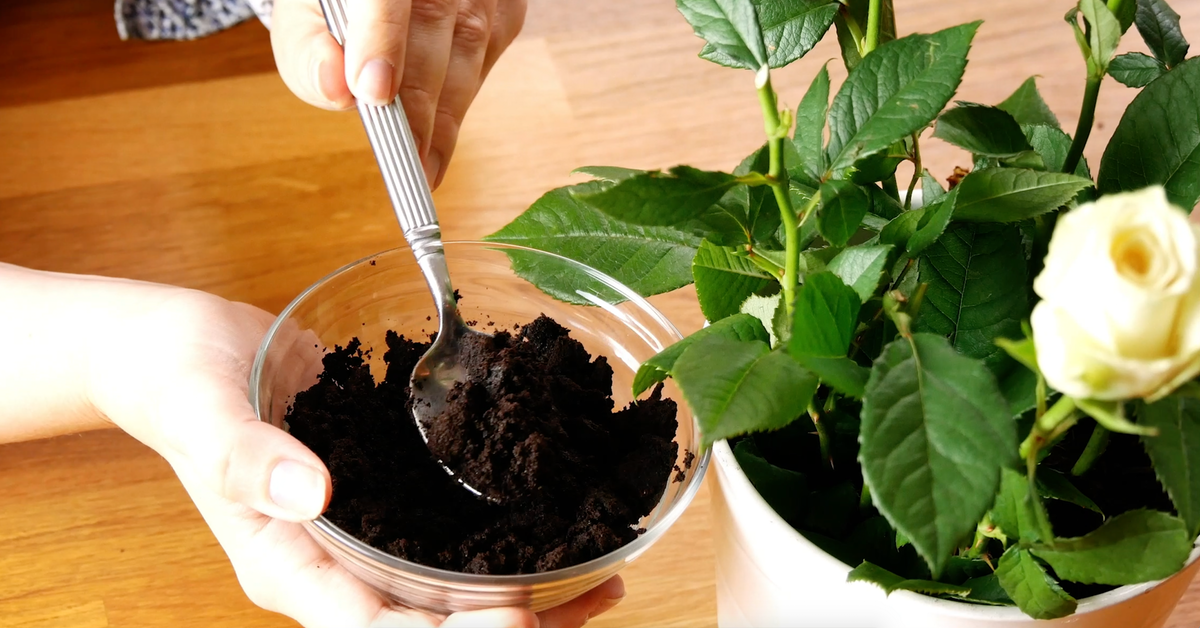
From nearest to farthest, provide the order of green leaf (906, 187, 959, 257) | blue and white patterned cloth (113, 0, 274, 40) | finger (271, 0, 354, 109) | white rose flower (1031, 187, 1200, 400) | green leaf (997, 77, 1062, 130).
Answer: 1. white rose flower (1031, 187, 1200, 400)
2. green leaf (906, 187, 959, 257)
3. green leaf (997, 77, 1062, 130)
4. finger (271, 0, 354, 109)
5. blue and white patterned cloth (113, 0, 274, 40)

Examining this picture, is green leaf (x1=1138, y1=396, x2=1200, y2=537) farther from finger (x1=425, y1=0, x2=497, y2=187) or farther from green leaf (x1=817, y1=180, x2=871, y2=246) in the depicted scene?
finger (x1=425, y1=0, x2=497, y2=187)

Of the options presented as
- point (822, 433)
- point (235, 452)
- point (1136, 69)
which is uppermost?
point (1136, 69)

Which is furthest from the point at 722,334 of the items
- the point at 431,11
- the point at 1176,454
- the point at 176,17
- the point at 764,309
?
the point at 176,17

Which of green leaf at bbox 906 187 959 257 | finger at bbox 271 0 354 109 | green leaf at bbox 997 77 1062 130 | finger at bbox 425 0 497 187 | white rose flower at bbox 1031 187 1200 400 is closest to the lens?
white rose flower at bbox 1031 187 1200 400

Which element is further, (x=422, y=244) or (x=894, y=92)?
(x=422, y=244)

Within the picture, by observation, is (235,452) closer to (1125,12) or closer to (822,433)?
(822,433)

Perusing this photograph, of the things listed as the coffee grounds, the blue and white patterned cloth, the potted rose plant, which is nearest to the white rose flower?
the potted rose plant

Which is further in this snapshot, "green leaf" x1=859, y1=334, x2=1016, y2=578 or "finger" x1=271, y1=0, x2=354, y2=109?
"finger" x1=271, y1=0, x2=354, y2=109

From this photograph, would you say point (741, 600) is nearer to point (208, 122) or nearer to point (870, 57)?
point (870, 57)
